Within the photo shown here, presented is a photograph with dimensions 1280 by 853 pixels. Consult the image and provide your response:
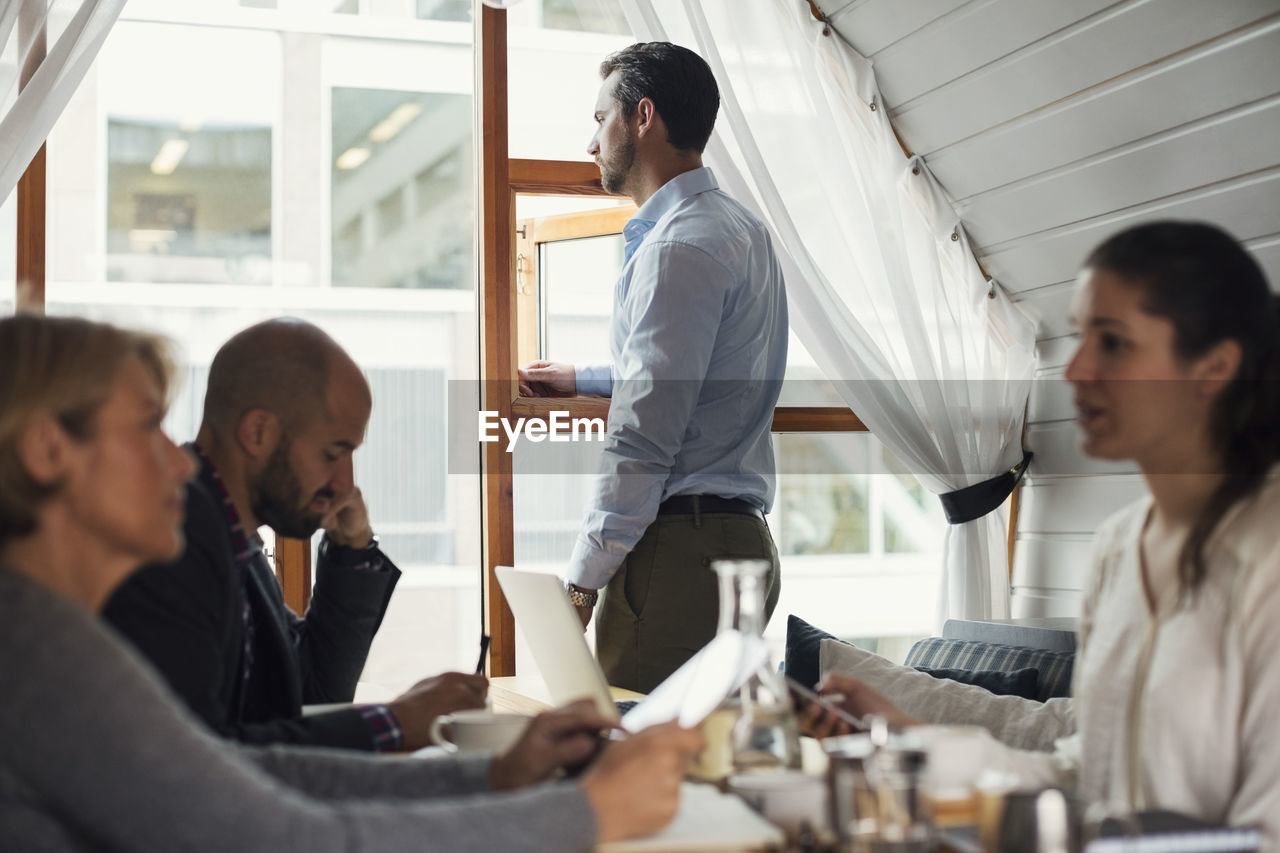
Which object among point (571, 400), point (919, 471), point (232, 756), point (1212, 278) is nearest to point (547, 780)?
point (232, 756)

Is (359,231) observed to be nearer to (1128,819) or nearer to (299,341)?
(299,341)

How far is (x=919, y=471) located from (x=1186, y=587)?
7.73 ft

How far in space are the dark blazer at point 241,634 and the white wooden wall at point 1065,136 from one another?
193 centimetres

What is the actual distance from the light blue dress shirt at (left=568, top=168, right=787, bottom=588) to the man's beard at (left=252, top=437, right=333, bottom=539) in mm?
667

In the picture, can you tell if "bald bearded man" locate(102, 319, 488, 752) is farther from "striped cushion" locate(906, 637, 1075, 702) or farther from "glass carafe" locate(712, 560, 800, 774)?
"striped cushion" locate(906, 637, 1075, 702)

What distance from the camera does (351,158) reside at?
342 centimetres

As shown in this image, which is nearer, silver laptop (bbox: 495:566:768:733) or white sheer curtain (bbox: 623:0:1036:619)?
silver laptop (bbox: 495:566:768:733)

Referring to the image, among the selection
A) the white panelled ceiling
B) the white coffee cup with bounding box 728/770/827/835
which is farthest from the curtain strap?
the white coffee cup with bounding box 728/770/827/835

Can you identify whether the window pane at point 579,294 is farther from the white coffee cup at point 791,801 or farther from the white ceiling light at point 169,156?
the white coffee cup at point 791,801

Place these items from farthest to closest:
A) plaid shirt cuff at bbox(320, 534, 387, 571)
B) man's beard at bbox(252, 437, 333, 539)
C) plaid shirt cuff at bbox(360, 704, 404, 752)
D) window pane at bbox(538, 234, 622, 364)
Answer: window pane at bbox(538, 234, 622, 364), plaid shirt cuff at bbox(320, 534, 387, 571), man's beard at bbox(252, 437, 333, 539), plaid shirt cuff at bbox(360, 704, 404, 752)

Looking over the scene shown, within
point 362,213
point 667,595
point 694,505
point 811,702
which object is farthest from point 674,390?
point 362,213

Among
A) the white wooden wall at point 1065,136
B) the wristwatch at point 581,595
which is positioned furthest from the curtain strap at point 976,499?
the wristwatch at point 581,595

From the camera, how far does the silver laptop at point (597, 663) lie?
1143 millimetres

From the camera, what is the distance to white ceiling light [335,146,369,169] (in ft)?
11.2
